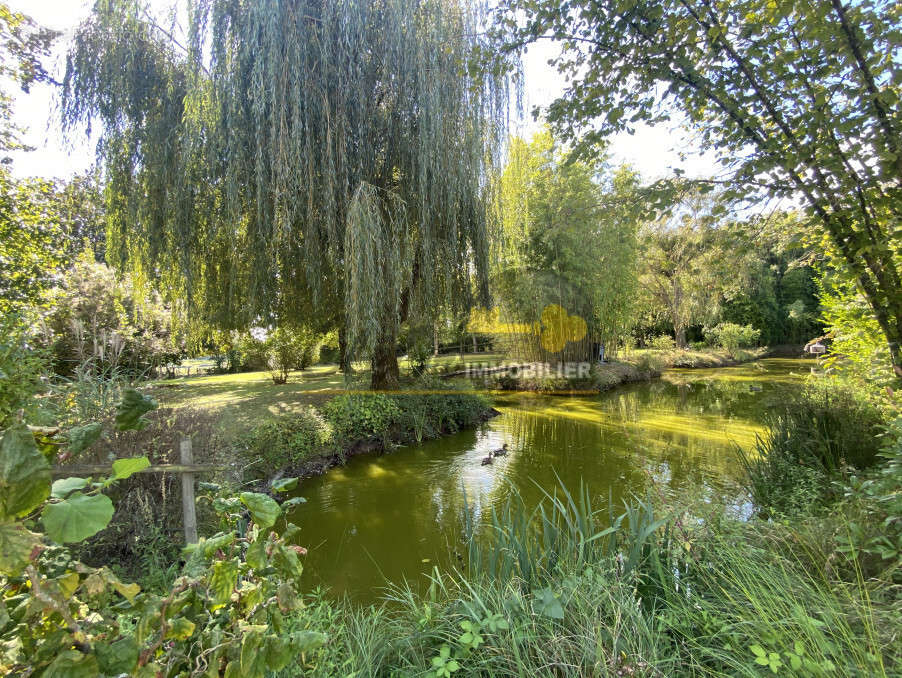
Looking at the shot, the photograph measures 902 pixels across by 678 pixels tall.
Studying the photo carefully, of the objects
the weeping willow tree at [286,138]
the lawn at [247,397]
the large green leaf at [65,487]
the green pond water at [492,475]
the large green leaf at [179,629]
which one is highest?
the weeping willow tree at [286,138]

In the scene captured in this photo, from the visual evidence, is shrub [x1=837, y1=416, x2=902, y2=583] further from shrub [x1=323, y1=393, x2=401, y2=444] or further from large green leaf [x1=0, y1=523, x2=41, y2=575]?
shrub [x1=323, y1=393, x2=401, y2=444]

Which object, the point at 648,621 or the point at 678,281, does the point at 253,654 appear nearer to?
Answer: the point at 648,621

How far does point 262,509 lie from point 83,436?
46 centimetres

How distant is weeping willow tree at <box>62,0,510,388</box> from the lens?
15.1 ft

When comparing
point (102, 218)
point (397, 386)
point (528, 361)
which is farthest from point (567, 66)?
point (528, 361)

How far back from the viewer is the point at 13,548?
0.64 meters

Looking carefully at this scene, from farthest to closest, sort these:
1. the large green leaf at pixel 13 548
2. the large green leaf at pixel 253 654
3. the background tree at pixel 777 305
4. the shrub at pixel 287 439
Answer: the background tree at pixel 777 305, the shrub at pixel 287 439, the large green leaf at pixel 253 654, the large green leaf at pixel 13 548

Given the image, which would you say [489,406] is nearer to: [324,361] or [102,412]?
[102,412]

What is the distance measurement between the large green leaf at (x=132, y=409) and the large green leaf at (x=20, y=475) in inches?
12.0

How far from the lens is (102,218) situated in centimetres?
567

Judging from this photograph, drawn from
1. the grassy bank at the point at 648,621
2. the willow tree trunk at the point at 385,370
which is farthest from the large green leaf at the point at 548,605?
the willow tree trunk at the point at 385,370

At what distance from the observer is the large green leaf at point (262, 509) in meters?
0.99

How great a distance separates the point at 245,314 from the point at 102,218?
7.76 feet

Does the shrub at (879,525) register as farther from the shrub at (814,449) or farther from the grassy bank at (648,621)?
the shrub at (814,449)
